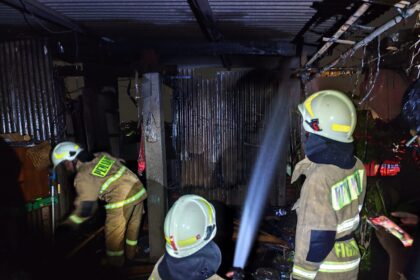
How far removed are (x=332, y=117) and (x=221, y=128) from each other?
5131mm

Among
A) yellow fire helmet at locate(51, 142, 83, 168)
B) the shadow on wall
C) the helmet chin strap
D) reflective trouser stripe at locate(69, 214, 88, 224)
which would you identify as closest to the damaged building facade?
the shadow on wall

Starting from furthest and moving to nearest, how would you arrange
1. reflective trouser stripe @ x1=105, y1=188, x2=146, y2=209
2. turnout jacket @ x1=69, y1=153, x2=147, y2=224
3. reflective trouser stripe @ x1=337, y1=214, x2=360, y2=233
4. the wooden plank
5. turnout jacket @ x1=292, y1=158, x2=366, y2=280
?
the wooden plank → reflective trouser stripe @ x1=105, y1=188, x2=146, y2=209 → turnout jacket @ x1=69, y1=153, x2=147, y2=224 → reflective trouser stripe @ x1=337, y1=214, x2=360, y2=233 → turnout jacket @ x1=292, y1=158, x2=366, y2=280

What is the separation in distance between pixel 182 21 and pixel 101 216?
213 inches

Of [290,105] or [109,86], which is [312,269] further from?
[109,86]

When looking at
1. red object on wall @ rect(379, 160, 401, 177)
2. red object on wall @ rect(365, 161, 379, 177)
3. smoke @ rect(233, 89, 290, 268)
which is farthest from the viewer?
smoke @ rect(233, 89, 290, 268)

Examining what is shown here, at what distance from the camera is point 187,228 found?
2342 millimetres

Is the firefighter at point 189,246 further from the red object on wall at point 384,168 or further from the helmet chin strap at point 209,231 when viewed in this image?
the red object on wall at point 384,168

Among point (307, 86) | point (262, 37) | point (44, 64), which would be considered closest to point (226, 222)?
point (307, 86)

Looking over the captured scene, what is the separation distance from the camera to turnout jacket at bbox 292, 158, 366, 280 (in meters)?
2.56

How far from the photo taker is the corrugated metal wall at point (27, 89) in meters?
6.09

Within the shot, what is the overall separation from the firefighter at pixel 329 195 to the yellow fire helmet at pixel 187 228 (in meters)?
0.88

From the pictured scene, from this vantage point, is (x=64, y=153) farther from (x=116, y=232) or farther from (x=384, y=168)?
(x=384, y=168)

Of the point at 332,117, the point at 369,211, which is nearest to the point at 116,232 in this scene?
the point at 332,117

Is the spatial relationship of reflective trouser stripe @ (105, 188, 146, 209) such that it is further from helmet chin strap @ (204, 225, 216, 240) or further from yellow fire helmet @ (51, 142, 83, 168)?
helmet chin strap @ (204, 225, 216, 240)
